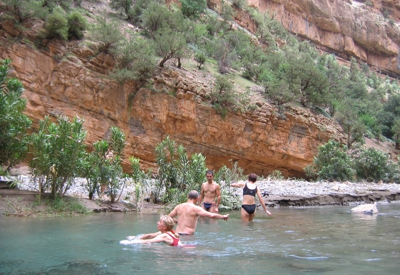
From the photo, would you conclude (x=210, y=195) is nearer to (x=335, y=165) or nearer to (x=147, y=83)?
(x=147, y=83)

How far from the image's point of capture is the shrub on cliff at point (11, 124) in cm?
1033

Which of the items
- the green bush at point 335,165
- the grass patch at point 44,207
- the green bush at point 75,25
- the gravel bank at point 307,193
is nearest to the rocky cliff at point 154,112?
the green bush at point 75,25

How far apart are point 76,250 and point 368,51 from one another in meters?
72.7

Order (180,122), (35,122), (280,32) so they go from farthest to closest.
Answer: (280,32) < (180,122) < (35,122)

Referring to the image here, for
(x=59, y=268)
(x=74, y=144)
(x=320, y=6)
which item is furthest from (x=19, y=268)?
(x=320, y=6)

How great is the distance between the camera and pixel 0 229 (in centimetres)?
750

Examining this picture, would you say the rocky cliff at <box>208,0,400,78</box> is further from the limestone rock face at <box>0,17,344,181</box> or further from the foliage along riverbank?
the foliage along riverbank

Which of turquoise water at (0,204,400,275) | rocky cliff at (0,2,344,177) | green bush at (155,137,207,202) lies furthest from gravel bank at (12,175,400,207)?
rocky cliff at (0,2,344,177)

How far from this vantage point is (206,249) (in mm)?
6137

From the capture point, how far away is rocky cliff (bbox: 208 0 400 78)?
198ft

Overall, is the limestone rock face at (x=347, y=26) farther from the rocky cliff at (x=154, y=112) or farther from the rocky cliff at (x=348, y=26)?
the rocky cliff at (x=154, y=112)

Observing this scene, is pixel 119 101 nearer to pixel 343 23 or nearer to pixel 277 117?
pixel 277 117

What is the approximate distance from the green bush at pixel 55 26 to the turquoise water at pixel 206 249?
16311 millimetres

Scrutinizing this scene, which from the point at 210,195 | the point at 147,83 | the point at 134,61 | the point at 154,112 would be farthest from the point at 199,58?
the point at 210,195
